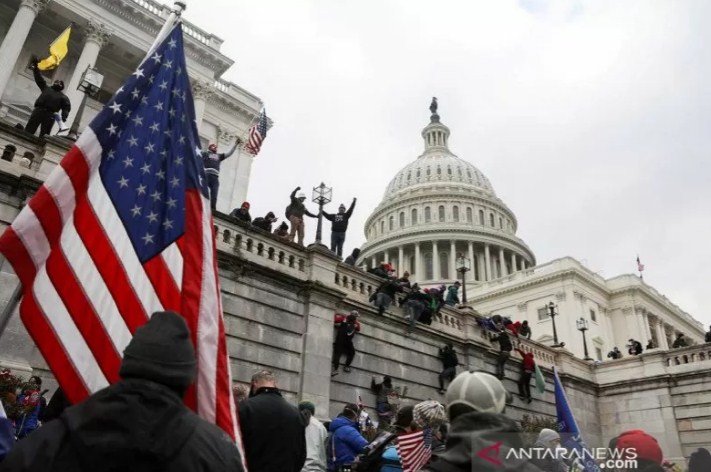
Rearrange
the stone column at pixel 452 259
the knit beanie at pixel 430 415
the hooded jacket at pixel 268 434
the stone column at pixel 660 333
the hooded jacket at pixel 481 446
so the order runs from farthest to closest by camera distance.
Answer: the stone column at pixel 452 259
the stone column at pixel 660 333
the knit beanie at pixel 430 415
the hooded jacket at pixel 268 434
the hooded jacket at pixel 481 446

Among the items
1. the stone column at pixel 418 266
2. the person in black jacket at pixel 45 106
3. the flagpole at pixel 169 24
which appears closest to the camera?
the flagpole at pixel 169 24

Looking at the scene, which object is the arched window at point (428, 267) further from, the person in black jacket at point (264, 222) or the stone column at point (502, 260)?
the person in black jacket at point (264, 222)

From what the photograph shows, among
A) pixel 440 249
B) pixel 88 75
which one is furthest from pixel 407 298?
pixel 440 249

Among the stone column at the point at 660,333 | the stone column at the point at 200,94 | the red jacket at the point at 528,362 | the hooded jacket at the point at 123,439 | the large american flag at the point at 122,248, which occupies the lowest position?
the hooded jacket at the point at 123,439

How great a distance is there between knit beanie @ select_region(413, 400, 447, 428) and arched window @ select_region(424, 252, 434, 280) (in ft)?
259

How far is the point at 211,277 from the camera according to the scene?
15.2ft

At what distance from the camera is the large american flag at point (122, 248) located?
410 centimetres

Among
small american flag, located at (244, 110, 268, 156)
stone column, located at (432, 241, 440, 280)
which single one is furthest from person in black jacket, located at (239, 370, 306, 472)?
stone column, located at (432, 241, 440, 280)

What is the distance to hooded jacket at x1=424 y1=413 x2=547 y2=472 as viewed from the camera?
8.15 feet

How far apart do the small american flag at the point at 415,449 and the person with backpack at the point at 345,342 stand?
31.8 feet

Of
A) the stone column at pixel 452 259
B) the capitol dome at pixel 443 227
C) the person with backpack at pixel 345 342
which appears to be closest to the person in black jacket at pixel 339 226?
the person with backpack at pixel 345 342

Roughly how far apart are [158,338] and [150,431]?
1.54 feet

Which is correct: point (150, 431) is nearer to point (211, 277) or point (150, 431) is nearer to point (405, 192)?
point (211, 277)

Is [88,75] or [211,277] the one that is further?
[88,75]
